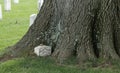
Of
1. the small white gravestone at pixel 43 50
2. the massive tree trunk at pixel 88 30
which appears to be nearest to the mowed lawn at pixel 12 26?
the small white gravestone at pixel 43 50

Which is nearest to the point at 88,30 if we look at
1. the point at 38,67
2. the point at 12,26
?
the point at 38,67

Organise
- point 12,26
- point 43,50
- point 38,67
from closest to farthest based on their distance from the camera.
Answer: point 38,67 → point 43,50 → point 12,26

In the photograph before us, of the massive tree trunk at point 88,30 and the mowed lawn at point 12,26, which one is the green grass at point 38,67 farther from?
the mowed lawn at point 12,26

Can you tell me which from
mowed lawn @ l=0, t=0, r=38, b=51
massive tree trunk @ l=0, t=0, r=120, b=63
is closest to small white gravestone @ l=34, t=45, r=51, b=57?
massive tree trunk @ l=0, t=0, r=120, b=63

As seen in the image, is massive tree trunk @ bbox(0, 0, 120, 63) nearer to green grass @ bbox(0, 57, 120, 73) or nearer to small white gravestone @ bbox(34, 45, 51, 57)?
small white gravestone @ bbox(34, 45, 51, 57)

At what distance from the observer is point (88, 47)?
20.3 ft

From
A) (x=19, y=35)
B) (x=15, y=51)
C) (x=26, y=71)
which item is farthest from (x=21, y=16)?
(x=26, y=71)

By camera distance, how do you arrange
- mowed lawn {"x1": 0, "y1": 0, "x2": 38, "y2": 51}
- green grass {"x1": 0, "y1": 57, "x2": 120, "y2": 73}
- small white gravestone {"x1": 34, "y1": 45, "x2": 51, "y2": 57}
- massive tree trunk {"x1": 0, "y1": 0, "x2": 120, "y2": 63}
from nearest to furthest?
green grass {"x1": 0, "y1": 57, "x2": 120, "y2": 73} → massive tree trunk {"x1": 0, "y1": 0, "x2": 120, "y2": 63} → small white gravestone {"x1": 34, "y1": 45, "x2": 51, "y2": 57} → mowed lawn {"x1": 0, "y1": 0, "x2": 38, "y2": 51}

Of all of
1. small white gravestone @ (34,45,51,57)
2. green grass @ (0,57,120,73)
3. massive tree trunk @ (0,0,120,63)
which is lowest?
green grass @ (0,57,120,73)

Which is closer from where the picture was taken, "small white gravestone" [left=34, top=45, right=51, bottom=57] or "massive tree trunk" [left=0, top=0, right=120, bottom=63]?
"massive tree trunk" [left=0, top=0, right=120, bottom=63]

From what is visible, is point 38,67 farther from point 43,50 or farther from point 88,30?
point 88,30

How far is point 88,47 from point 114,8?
2.60 ft

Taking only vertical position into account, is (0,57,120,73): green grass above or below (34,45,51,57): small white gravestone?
below

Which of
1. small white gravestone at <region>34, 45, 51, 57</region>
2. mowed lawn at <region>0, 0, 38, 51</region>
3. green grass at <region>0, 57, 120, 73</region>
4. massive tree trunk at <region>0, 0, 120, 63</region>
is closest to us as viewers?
green grass at <region>0, 57, 120, 73</region>
